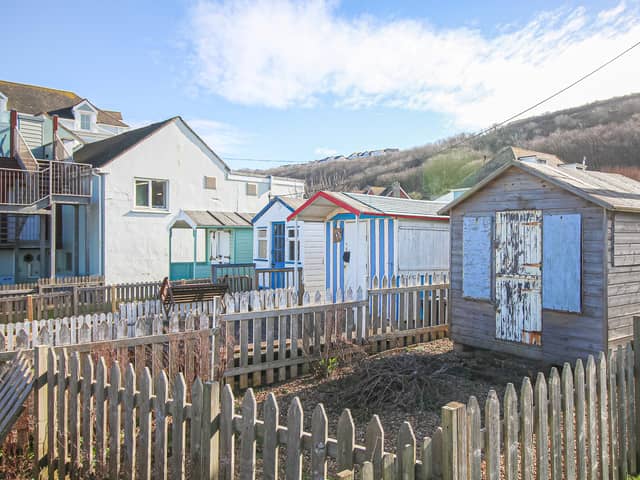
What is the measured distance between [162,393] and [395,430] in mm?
2672

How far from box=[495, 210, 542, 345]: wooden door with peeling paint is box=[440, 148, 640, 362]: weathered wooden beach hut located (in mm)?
15

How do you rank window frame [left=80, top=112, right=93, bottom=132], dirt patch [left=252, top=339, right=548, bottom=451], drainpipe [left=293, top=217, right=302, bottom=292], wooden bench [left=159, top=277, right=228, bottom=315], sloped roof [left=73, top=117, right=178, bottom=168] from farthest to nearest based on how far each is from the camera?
window frame [left=80, top=112, right=93, bottom=132], sloped roof [left=73, top=117, right=178, bottom=168], drainpipe [left=293, top=217, right=302, bottom=292], wooden bench [left=159, top=277, right=228, bottom=315], dirt patch [left=252, top=339, right=548, bottom=451]

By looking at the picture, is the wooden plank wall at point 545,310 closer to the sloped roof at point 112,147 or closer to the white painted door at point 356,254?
the white painted door at point 356,254

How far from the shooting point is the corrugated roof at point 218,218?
20.5 meters

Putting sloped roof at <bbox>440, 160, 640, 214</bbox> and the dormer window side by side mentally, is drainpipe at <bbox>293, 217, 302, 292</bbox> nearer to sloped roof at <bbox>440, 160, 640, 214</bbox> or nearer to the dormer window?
sloped roof at <bbox>440, 160, 640, 214</bbox>

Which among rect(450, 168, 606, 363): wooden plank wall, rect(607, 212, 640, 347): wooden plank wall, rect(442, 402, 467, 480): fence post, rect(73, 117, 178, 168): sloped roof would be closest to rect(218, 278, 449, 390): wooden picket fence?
rect(450, 168, 606, 363): wooden plank wall

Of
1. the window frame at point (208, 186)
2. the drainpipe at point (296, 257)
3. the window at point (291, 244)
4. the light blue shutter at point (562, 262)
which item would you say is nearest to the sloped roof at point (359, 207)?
the drainpipe at point (296, 257)

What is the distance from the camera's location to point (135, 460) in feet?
12.1

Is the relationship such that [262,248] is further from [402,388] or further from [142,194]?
[402,388]

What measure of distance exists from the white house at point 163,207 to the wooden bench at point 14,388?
16.0 meters

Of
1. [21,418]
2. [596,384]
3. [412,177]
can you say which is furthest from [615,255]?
[412,177]

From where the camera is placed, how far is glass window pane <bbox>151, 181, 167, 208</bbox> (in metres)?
23.0

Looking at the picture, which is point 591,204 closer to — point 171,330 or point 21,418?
point 171,330

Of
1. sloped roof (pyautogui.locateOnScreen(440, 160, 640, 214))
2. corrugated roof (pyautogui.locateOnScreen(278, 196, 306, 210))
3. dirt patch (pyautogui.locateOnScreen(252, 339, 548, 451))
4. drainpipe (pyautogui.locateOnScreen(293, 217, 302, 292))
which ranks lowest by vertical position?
dirt patch (pyautogui.locateOnScreen(252, 339, 548, 451))
